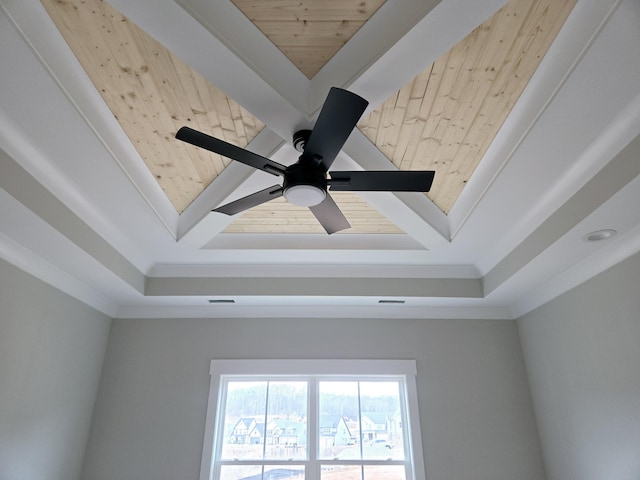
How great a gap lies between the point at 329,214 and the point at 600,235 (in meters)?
1.57

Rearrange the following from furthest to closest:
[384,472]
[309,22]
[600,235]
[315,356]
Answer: [315,356]
[384,472]
[600,235]
[309,22]

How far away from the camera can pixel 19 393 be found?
254cm

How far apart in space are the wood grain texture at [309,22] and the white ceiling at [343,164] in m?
0.04

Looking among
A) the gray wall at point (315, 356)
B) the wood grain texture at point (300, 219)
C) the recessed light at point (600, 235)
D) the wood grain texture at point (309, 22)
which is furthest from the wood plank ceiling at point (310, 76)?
the gray wall at point (315, 356)

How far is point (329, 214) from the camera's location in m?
2.07

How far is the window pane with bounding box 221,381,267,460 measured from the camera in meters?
3.26

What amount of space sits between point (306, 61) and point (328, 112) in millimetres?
588

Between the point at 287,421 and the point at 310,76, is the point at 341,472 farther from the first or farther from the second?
the point at 310,76

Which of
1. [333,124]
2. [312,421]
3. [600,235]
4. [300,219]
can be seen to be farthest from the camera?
[312,421]

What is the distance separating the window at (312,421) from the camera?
10.5ft

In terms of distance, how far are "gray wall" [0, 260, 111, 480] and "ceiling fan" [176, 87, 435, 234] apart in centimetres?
175

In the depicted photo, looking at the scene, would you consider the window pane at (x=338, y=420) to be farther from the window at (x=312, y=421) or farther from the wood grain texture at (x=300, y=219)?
the wood grain texture at (x=300, y=219)

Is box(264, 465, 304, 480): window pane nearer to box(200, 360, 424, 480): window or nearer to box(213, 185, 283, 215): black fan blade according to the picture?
box(200, 360, 424, 480): window

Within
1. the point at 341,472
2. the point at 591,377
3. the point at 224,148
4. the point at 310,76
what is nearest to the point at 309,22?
the point at 310,76
